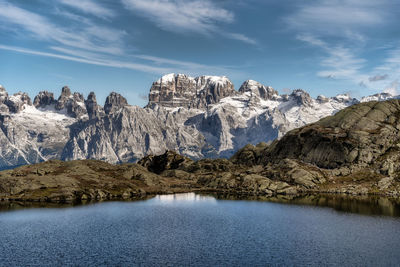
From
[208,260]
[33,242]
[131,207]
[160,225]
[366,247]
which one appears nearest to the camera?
[208,260]

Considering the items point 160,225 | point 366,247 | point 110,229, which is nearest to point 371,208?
point 366,247

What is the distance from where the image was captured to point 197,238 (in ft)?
391

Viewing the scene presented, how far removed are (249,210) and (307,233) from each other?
197ft

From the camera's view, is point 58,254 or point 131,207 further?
point 131,207

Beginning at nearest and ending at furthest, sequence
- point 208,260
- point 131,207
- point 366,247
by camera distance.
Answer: point 208,260 < point 366,247 < point 131,207

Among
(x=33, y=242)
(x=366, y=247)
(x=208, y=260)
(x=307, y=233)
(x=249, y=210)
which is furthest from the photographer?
(x=249, y=210)

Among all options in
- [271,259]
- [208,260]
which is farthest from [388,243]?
[208,260]

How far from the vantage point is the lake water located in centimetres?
9512

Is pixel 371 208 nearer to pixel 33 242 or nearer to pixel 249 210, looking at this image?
pixel 249 210

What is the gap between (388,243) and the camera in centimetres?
11138

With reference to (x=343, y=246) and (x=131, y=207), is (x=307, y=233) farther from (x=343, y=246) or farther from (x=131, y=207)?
(x=131, y=207)

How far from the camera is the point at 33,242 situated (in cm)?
11344

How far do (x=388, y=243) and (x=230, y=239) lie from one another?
43309 millimetres

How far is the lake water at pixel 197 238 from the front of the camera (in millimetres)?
95125
